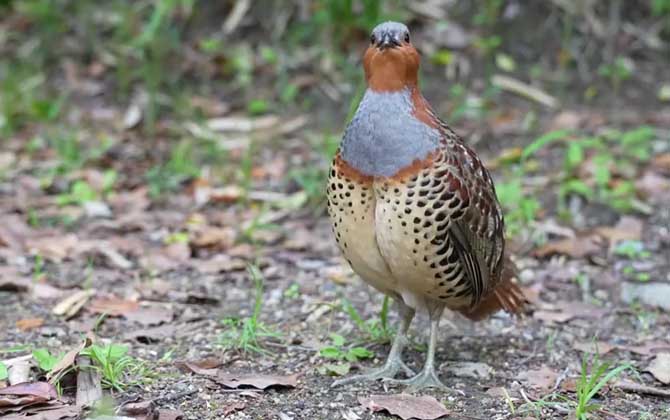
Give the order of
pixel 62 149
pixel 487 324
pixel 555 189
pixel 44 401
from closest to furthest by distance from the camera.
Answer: pixel 44 401, pixel 487 324, pixel 555 189, pixel 62 149

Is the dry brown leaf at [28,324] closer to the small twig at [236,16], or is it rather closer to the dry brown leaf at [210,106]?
the dry brown leaf at [210,106]

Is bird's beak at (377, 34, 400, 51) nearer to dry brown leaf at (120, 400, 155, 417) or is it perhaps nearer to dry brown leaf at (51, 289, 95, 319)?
dry brown leaf at (120, 400, 155, 417)

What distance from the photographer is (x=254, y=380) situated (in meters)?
3.57

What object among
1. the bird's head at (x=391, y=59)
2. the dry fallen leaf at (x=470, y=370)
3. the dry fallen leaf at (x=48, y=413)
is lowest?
the dry fallen leaf at (x=470, y=370)

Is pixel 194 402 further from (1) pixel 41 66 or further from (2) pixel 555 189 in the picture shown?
(1) pixel 41 66

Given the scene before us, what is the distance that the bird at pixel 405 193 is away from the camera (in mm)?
3400

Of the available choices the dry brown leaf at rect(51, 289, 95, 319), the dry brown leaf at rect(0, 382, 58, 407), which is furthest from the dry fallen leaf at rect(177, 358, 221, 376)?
the dry brown leaf at rect(51, 289, 95, 319)

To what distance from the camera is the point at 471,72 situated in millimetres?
7230

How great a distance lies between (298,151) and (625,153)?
6.40 ft

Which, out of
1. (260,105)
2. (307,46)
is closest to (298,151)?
(260,105)

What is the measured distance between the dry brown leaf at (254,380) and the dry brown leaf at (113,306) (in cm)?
81

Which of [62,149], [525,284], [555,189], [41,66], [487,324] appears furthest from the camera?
[41,66]

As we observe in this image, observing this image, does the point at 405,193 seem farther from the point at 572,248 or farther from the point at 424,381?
the point at 572,248

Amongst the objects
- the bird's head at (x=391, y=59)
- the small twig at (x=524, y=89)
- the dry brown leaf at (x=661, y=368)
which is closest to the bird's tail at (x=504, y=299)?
the dry brown leaf at (x=661, y=368)
